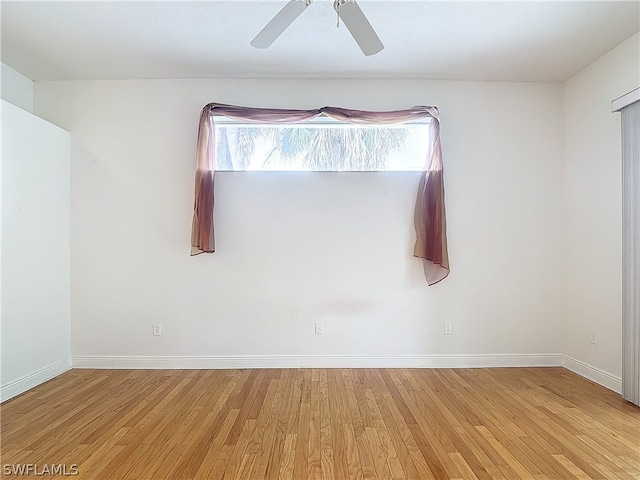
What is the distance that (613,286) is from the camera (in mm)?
2904

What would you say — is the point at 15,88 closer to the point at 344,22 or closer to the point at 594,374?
the point at 344,22

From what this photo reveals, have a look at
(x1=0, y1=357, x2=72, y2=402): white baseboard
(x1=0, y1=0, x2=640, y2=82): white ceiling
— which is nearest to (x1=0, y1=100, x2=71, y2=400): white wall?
(x1=0, y1=357, x2=72, y2=402): white baseboard

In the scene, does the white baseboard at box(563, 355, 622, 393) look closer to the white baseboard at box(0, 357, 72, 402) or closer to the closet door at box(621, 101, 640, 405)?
the closet door at box(621, 101, 640, 405)

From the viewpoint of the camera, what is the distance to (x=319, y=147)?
3439 millimetres

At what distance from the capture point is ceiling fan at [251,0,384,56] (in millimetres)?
1738

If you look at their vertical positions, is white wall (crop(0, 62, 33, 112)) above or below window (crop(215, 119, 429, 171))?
above

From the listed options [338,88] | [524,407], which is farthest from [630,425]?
[338,88]

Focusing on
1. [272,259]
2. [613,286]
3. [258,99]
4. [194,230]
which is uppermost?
[258,99]

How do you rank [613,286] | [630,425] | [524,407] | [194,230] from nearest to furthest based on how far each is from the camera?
[630,425] < [524,407] < [613,286] < [194,230]

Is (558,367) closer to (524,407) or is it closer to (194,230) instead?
(524,407)

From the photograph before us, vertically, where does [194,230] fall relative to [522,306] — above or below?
above

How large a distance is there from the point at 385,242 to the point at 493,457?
6.26 ft

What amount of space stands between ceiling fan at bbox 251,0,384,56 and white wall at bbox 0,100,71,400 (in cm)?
223

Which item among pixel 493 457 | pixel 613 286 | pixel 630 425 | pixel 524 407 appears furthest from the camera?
pixel 613 286
